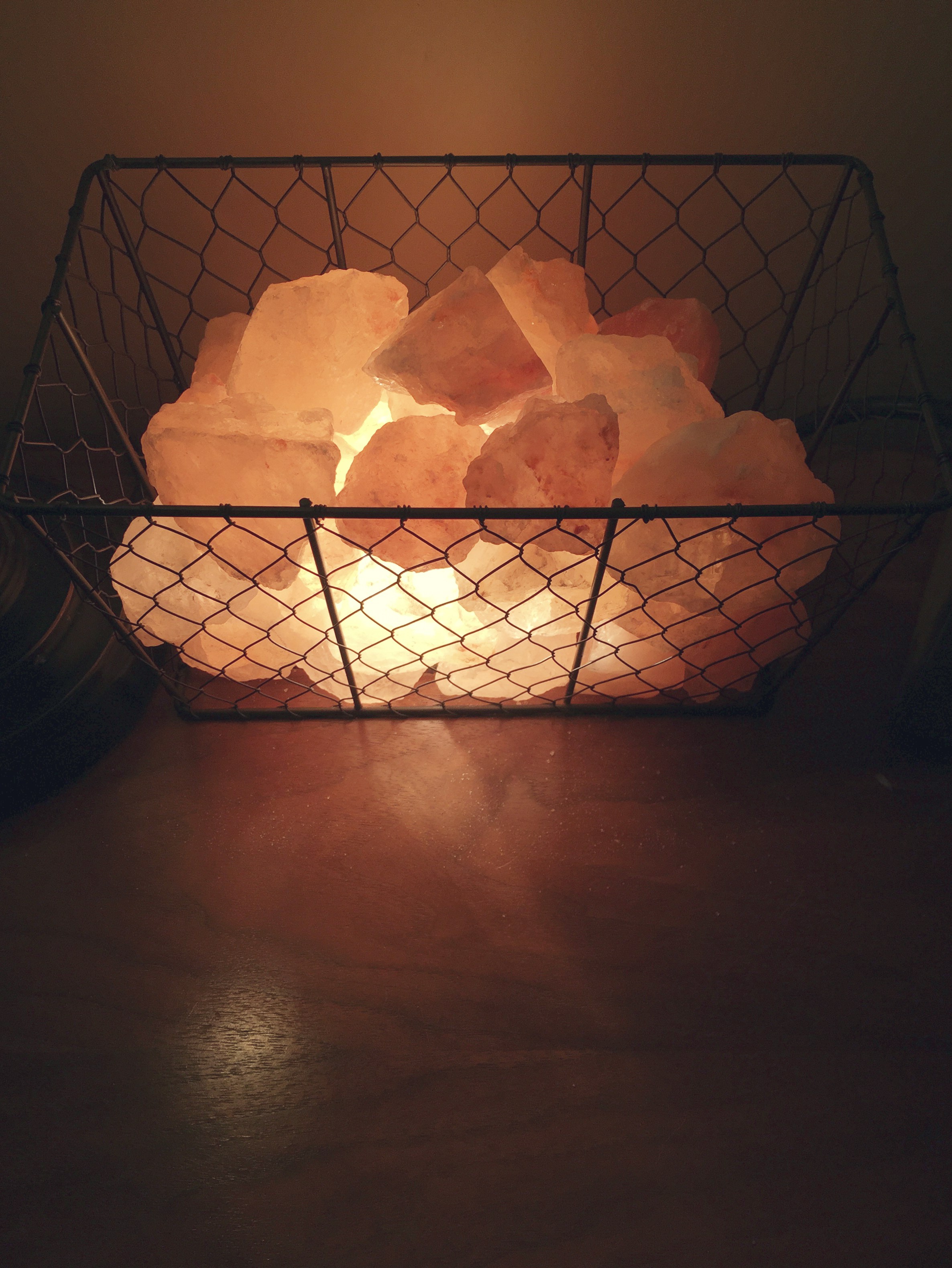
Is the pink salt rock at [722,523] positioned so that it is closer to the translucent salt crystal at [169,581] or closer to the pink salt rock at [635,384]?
the pink salt rock at [635,384]

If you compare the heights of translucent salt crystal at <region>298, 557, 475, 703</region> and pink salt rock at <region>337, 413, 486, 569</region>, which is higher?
pink salt rock at <region>337, 413, 486, 569</region>

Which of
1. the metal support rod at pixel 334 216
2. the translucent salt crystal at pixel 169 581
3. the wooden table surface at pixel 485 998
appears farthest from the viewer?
the metal support rod at pixel 334 216

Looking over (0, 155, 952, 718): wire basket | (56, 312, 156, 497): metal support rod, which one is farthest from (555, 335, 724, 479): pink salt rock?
(56, 312, 156, 497): metal support rod

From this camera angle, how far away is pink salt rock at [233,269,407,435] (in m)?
0.58

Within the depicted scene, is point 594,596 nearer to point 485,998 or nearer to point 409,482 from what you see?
point 409,482

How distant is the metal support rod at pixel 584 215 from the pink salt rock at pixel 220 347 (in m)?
0.29

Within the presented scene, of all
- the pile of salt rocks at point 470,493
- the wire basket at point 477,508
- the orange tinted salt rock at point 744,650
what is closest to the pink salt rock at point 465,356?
the pile of salt rocks at point 470,493

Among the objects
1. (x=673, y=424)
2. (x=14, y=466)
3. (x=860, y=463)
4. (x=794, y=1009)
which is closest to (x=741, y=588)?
(x=673, y=424)

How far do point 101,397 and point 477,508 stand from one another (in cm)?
34

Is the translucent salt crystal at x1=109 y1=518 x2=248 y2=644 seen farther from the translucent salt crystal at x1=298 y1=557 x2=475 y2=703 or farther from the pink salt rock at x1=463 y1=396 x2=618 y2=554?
the pink salt rock at x1=463 y1=396 x2=618 y2=554

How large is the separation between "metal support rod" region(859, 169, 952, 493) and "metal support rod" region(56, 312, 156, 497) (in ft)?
1.78

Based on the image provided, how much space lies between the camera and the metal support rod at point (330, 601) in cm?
44

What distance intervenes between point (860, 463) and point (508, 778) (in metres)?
0.51

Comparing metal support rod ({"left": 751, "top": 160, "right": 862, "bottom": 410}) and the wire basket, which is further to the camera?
metal support rod ({"left": 751, "top": 160, "right": 862, "bottom": 410})
